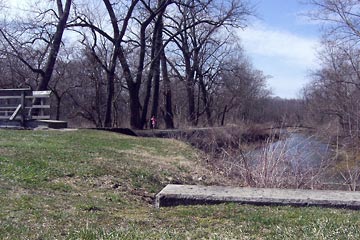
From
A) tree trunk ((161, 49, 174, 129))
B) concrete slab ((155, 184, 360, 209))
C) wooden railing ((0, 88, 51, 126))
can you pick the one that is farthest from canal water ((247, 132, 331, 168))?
tree trunk ((161, 49, 174, 129))

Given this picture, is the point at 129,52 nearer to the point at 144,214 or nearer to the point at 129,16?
the point at 129,16

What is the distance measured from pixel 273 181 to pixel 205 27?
3022cm

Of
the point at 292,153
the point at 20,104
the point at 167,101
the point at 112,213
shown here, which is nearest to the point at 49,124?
the point at 20,104

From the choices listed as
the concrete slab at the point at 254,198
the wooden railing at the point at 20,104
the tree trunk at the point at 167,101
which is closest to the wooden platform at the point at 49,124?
the wooden railing at the point at 20,104

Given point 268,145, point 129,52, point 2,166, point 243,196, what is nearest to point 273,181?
point 268,145

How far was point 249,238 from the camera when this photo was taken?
4301mm

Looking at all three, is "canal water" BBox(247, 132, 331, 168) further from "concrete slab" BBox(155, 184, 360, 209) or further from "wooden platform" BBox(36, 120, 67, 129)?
"wooden platform" BBox(36, 120, 67, 129)

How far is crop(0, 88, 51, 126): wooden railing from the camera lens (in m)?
19.4

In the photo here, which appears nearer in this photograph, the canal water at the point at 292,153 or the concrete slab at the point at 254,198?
the concrete slab at the point at 254,198

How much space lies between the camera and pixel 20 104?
19.4m

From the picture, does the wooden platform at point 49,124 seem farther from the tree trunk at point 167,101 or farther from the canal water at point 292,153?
the tree trunk at point 167,101

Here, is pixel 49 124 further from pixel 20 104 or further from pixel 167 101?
pixel 167 101

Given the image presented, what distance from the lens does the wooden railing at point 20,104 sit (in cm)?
1941

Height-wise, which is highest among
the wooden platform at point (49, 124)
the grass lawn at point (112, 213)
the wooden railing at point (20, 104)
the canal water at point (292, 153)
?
the wooden railing at point (20, 104)
